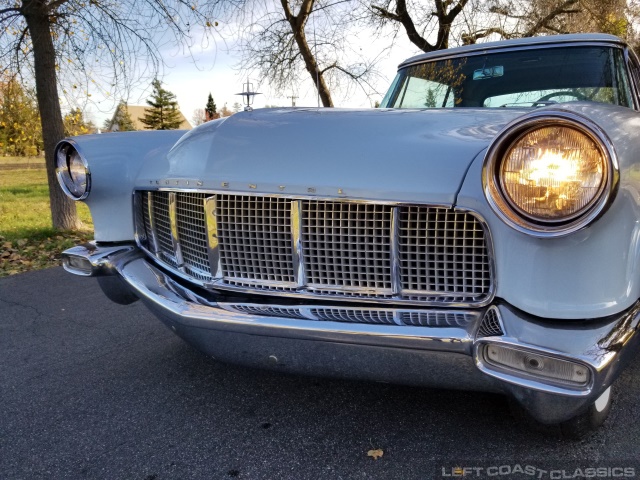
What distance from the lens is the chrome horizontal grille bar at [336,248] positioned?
1763mm

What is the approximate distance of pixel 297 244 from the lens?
1977 millimetres

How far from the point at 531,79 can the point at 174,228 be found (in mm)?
2020

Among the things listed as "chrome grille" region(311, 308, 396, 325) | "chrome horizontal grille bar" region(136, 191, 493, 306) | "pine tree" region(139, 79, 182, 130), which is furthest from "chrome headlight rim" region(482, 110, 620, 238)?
"pine tree" region(139, 79, 182, 130)

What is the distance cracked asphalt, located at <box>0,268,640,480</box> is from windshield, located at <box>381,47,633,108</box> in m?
1.41

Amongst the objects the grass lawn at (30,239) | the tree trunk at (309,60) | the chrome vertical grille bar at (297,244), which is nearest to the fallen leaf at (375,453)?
the chrome vertical grille bar at (297,244)

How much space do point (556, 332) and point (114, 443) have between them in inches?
65.7

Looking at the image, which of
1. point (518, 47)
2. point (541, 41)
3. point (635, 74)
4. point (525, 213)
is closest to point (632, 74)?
point (635, 74)

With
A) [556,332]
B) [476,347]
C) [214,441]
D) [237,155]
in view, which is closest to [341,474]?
[214,441]

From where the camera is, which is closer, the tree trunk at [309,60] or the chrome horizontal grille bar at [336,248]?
the chrome horizontal grille bar at [336,248]

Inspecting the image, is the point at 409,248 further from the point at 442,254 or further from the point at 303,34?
the point at 303,34

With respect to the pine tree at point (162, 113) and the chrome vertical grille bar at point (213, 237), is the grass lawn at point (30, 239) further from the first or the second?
the pine tree at point (162, 113)

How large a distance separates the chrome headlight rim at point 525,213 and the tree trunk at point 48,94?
19.7 ft

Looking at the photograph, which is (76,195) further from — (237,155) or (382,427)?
(382,427)

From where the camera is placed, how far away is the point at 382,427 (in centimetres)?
218
